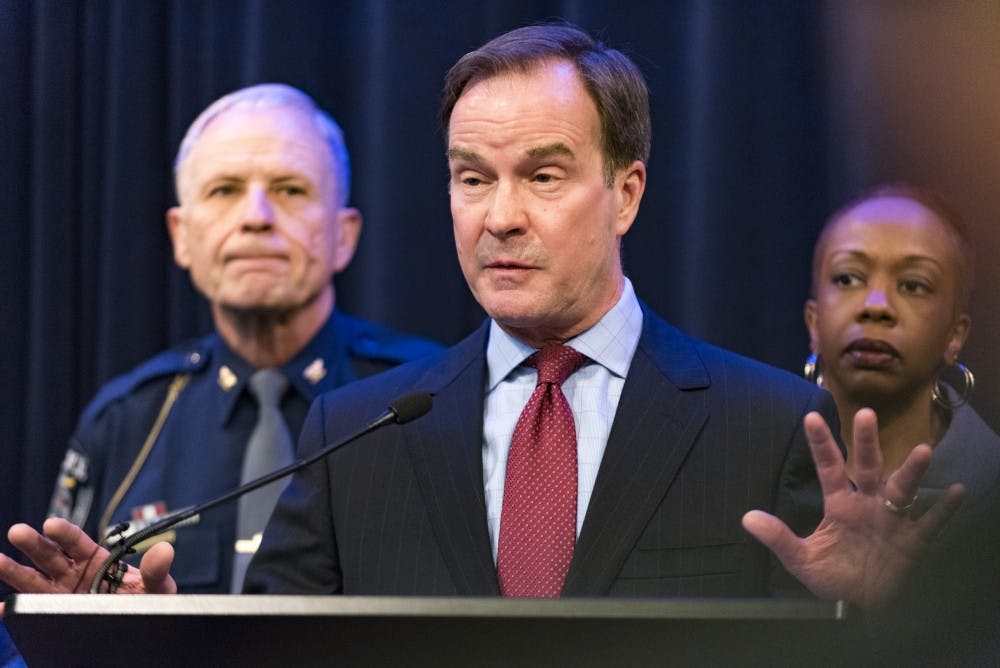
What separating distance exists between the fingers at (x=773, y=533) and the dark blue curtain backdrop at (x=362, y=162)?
1.58m

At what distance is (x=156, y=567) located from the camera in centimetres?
174

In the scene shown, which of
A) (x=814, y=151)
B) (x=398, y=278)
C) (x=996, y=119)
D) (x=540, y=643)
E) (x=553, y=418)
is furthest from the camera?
(x=398, y=278)

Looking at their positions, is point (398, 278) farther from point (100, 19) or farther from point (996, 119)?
point (996, 119)

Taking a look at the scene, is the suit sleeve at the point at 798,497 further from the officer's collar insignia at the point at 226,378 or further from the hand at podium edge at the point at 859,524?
the officer's collar insignia at the point at 226,378

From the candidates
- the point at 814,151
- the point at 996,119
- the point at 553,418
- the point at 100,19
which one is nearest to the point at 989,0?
the point at 996,119

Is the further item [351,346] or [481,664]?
[351,346]

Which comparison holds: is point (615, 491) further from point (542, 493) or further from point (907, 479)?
point (907, 479)

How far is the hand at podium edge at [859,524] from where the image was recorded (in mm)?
1548

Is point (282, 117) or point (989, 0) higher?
point (989, 0)

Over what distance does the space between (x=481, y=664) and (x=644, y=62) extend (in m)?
2.22

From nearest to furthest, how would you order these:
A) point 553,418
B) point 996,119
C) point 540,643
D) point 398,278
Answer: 1. point 540,643
2. point 553,418
3. point 996,119
4. point 398,278

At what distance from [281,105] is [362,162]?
300 mm

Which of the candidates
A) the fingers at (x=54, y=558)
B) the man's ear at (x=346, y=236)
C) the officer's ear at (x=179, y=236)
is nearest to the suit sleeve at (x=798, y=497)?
the fingers at (x=54, y=558)

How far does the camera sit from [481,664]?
1.23m
